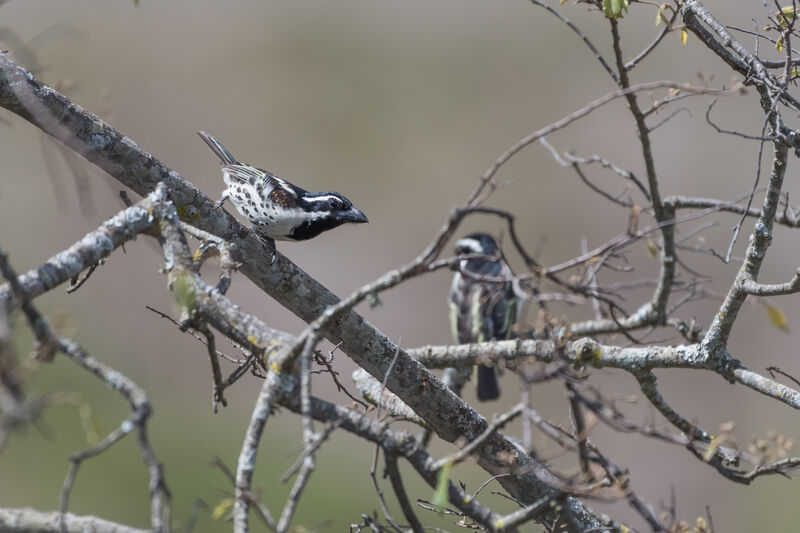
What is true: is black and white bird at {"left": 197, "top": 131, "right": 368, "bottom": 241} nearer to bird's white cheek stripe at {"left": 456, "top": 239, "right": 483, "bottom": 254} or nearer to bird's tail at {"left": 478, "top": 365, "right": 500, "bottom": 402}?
bird's tail at {"left": 478, "top": 365, "right": 500, "bottom": 402}

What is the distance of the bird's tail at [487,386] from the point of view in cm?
775

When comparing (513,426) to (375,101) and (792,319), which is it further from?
(375,101)

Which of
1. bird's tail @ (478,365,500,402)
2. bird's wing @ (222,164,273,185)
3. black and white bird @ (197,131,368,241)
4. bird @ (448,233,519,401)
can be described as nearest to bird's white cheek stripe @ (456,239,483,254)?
bird @ (448,233,519,401)

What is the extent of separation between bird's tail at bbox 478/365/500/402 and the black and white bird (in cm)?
334

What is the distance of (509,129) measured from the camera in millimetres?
17312

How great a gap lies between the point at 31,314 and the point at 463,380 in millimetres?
3970

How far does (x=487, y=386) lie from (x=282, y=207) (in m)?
3.78

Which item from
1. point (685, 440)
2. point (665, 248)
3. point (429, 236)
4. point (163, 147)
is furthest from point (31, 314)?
point (163, 147)

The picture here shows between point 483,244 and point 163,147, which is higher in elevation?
point 163,147

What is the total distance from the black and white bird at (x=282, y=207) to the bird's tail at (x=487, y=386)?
11.0ft

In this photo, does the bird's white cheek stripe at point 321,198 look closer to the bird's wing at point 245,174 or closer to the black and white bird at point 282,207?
the black and white bird at point 282,207

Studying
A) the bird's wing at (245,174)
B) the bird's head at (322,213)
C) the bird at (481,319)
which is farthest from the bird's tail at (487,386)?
the bird's wing at (245,174)

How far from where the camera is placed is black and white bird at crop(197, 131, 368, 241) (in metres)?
4.61

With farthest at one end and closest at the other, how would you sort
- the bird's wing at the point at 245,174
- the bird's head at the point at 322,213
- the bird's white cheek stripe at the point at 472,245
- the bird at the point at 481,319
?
the bird's white cheek stripe at the point at 472,245 < the bird at the point at 481,319 < the bird's wing at the point at 245,174 < the bird's head at the point at 322,213
